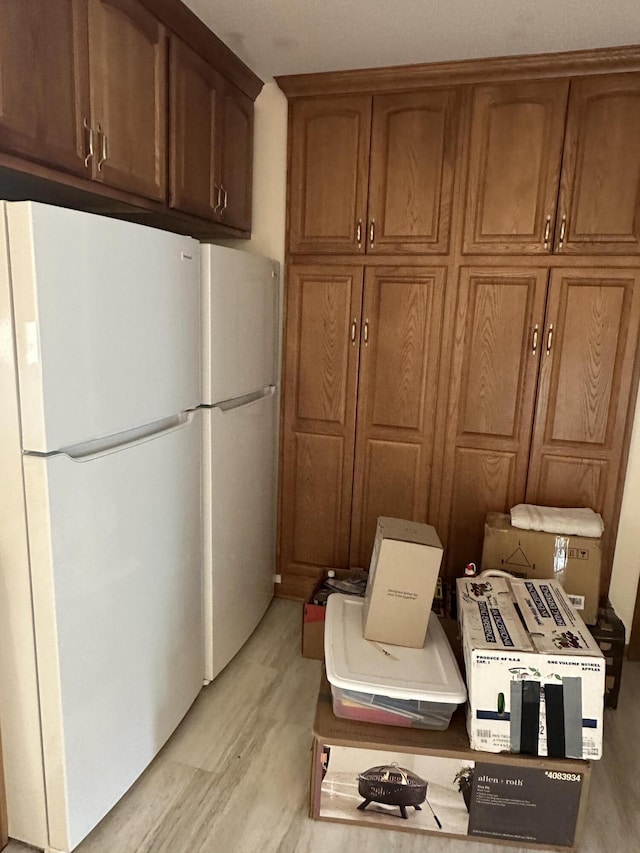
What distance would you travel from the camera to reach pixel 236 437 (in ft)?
6.86

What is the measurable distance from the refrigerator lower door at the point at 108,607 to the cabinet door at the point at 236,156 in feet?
3.33

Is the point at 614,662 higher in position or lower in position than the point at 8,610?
lower

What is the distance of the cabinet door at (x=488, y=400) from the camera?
7.45 feet

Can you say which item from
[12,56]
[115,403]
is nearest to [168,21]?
[12,56]

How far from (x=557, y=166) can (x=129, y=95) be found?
5.08 ft

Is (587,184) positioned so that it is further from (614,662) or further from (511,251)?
(614,662)

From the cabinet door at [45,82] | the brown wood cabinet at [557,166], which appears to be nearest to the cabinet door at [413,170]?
the brown wood cabinet at [557,166]

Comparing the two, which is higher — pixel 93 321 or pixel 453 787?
pixel 93 321

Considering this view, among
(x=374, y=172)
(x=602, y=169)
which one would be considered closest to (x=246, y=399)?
(x=374, y=172)

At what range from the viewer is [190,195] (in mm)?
1976

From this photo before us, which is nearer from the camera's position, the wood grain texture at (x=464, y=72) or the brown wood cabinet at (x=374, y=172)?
the wood grain texture at (x=464, y=72)

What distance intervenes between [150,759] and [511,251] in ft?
7.23

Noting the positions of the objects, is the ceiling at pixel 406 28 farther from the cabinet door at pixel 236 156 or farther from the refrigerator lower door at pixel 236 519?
the refrigerator lower door at pixel 236 519

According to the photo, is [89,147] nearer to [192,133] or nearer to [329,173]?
[192,133]
